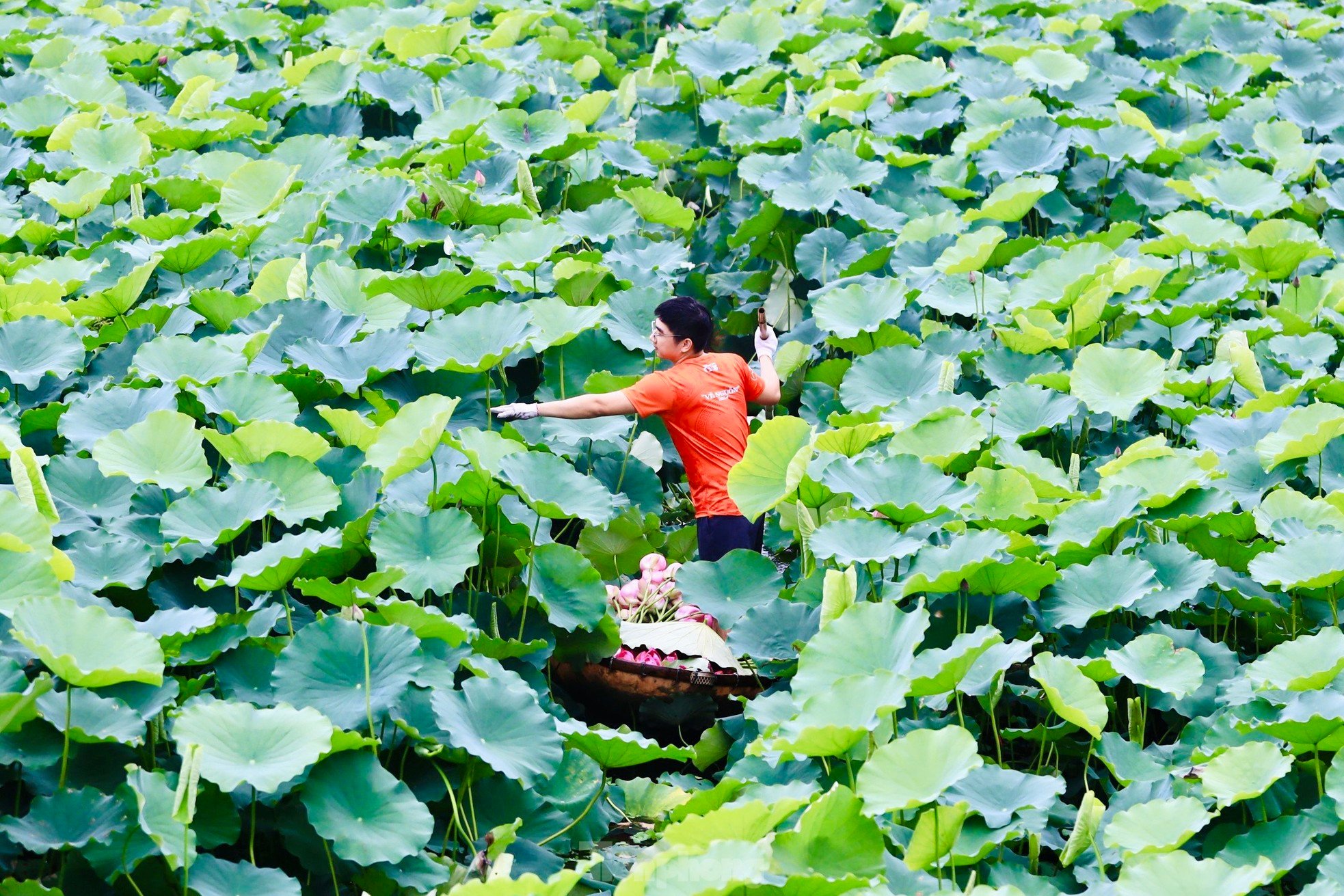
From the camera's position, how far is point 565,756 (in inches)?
112

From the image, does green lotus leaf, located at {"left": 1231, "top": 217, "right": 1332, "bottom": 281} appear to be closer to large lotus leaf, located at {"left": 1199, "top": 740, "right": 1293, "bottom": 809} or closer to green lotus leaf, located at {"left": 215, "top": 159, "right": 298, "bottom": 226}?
large lotus leaf, located at {"left": 1199, "top": 740, "right": 1293, "bottom": 809}

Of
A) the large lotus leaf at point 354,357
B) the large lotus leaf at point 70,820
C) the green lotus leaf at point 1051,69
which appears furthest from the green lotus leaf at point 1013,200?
the large lotus leaf at point 70,820

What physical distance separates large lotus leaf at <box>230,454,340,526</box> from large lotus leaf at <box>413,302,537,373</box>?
23.7 inches

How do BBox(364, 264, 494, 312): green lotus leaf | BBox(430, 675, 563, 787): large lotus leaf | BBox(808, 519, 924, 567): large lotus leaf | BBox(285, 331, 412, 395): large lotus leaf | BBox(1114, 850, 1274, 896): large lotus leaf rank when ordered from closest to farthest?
BBox(1114, 850, 1274, 896): large lotus leaf
BBox(430, 675, 563, 787): large lotus leaf
BBox(808, 519, 924, 567): large lotus leaf
BBox(285, 331, 412, 395): large lotus leaf
BBox(364, 264, 494, 312): green lotus leaf

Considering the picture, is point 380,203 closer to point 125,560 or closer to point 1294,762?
point 125,560

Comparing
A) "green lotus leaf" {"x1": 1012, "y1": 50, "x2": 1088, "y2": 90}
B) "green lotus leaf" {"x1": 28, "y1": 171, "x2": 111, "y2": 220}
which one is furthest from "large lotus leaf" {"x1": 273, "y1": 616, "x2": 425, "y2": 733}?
"green lotus leaf" {"x1": 1012, "y1": 50, "x2": 1088, "y2": 90}

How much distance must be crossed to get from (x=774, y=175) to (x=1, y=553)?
3146 mm

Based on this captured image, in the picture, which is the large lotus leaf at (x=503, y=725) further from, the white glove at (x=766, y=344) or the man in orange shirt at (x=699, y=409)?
the white glove at (x=766, y=344)

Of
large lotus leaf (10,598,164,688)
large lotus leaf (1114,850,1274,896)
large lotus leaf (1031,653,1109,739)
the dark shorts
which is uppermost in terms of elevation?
large lotus leaf (10,598,164,688)

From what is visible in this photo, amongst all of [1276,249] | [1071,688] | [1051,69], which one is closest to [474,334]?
[1071,688]

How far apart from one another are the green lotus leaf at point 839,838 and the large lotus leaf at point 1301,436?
1636 mm

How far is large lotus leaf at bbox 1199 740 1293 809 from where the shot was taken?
2473mm

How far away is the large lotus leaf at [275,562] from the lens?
2.78m

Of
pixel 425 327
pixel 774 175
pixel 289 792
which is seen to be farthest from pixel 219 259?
pixel 289 792
